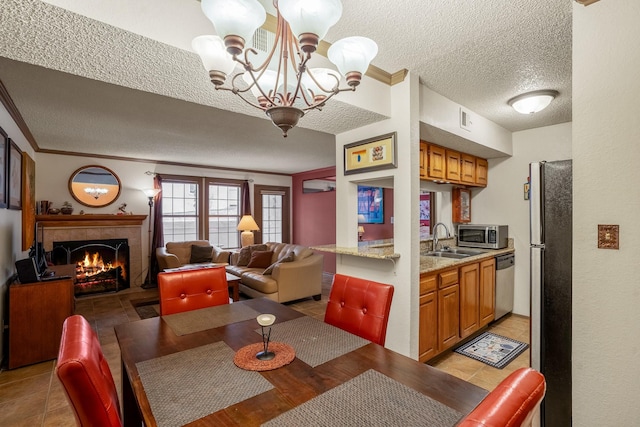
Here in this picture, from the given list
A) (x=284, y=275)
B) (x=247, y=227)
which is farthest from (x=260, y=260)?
(x=247, y=227)

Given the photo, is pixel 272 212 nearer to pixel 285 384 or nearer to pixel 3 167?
pixel 3 167

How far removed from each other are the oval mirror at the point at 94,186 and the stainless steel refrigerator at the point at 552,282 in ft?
20.9

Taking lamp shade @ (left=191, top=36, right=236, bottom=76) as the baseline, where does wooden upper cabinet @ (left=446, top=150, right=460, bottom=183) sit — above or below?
below

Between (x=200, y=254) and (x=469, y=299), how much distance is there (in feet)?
15.6

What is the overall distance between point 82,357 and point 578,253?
200 centimetres

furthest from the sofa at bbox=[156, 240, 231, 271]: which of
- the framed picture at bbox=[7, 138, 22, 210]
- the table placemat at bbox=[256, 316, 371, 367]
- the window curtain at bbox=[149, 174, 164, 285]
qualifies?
the table placemat at bbox=[256, 316, 371, 367]

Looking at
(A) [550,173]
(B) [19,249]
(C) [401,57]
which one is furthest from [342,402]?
(B) [19,249]

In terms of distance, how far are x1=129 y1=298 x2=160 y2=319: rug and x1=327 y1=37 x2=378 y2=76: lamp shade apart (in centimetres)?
411

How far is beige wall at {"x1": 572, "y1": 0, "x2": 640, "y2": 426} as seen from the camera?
4.43ft

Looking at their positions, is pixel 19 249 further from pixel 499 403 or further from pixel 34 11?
pixel 499 403

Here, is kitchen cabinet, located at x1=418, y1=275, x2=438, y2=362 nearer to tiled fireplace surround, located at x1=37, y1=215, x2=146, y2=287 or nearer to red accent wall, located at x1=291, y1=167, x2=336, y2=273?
red accent wall, located at x1=291, y1=167, x2=336, y2=273

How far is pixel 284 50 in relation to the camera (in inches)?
57.7

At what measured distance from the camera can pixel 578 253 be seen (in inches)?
58.9

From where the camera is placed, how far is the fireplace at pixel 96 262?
5187 millimetres
